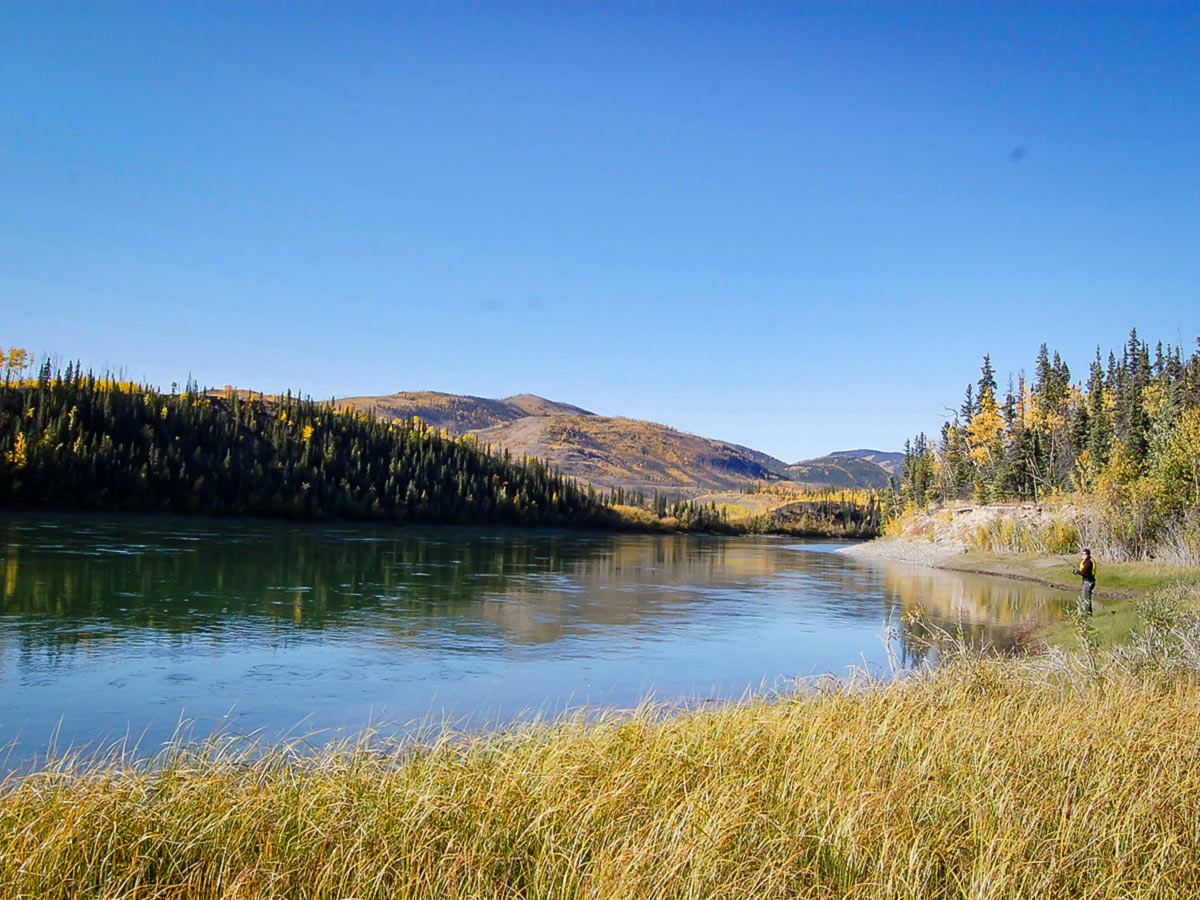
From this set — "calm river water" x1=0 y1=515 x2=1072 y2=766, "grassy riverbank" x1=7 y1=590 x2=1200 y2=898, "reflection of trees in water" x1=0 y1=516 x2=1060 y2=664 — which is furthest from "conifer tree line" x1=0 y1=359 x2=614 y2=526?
"grassy riverbank" x1=7 y1=590 x2=1200 y2=898

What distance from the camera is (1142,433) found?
68.9 metres

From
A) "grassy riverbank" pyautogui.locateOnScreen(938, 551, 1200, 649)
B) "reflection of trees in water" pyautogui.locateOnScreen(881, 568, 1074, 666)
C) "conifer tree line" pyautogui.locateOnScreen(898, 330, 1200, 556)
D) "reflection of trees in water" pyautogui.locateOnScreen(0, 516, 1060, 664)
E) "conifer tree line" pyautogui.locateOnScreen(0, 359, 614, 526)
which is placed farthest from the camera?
"conifer tree line" pyautogui.locateOnScreen(0, 359, 614, 526)

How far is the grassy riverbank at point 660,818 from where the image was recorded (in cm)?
575

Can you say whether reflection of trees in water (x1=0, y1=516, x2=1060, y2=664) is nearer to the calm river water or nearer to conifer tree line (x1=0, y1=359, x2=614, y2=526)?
the calm river water

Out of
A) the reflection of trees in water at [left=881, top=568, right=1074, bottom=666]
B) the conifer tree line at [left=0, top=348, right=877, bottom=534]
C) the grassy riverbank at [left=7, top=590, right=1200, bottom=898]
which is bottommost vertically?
the reflection of trees in water at [left=881, top=568, right=1074, bottom=666]

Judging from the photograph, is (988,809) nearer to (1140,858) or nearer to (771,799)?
(1140,858)

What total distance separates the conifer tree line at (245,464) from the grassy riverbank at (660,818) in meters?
97.8

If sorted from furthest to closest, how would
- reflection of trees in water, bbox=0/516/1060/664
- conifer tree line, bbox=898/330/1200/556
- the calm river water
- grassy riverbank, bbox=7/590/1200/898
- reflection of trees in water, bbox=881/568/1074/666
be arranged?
1. conifer tree line, bbox=898/330/1200/556
2. reflection of trees in water, bbox=0/516/1060/664
3. reflection of trees in water, bbox=881/568/1074/666
4. the calm river water
5. grassy riverbank, bbox=7/590/1200/898

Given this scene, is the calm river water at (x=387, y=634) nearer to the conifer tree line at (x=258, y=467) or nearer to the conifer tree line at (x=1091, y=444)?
the conifer tree line at (x=1091, y=444)

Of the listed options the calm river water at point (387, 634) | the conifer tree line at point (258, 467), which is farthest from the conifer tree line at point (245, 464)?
the calm river water at point (387, 634)

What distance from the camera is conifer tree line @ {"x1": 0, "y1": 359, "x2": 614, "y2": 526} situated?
96.4 metres

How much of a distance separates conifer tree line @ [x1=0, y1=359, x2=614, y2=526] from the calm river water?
4885 centimetres

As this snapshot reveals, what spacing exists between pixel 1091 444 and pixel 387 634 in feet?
226

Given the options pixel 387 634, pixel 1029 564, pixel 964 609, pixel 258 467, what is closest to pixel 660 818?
pixel 387 634
